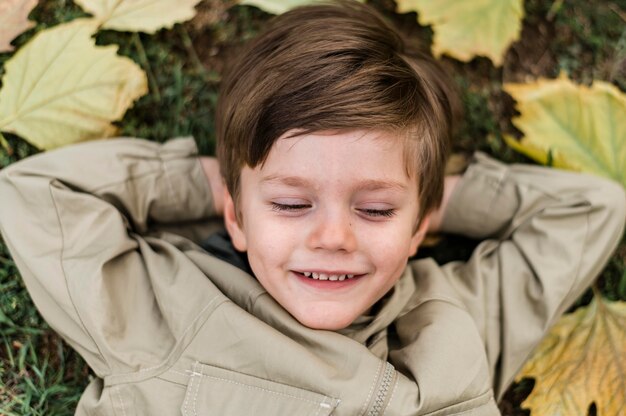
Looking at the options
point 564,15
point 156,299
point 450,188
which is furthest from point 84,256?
point 564,15

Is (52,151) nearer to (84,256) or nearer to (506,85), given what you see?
(84,256)

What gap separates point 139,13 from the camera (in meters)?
2.10

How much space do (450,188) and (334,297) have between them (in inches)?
23.2

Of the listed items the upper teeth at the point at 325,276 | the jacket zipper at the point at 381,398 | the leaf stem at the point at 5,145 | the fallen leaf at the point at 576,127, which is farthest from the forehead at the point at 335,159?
the leaf stem at the point at 5,145

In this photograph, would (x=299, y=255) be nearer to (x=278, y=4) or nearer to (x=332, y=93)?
(x=332, y=93)

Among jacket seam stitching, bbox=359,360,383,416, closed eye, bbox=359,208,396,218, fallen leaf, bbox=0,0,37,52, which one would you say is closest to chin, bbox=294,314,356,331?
jacket seam stitching, bbox=359,360,383,416

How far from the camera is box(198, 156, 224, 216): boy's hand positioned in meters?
2.02

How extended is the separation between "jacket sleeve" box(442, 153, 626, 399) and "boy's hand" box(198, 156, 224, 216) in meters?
0.64

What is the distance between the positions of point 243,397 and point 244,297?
25 centimetres

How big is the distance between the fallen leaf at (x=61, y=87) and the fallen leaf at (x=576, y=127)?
120 cm

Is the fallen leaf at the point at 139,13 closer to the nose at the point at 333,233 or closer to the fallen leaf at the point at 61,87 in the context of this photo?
the fallen leaf at the point at 61,87

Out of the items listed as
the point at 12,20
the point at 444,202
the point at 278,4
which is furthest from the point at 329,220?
the point at 12,20

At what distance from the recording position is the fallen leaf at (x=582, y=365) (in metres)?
1.97

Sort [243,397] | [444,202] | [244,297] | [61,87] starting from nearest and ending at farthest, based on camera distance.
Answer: [243,397]
[244,297]
[61,87]
[444,202]
